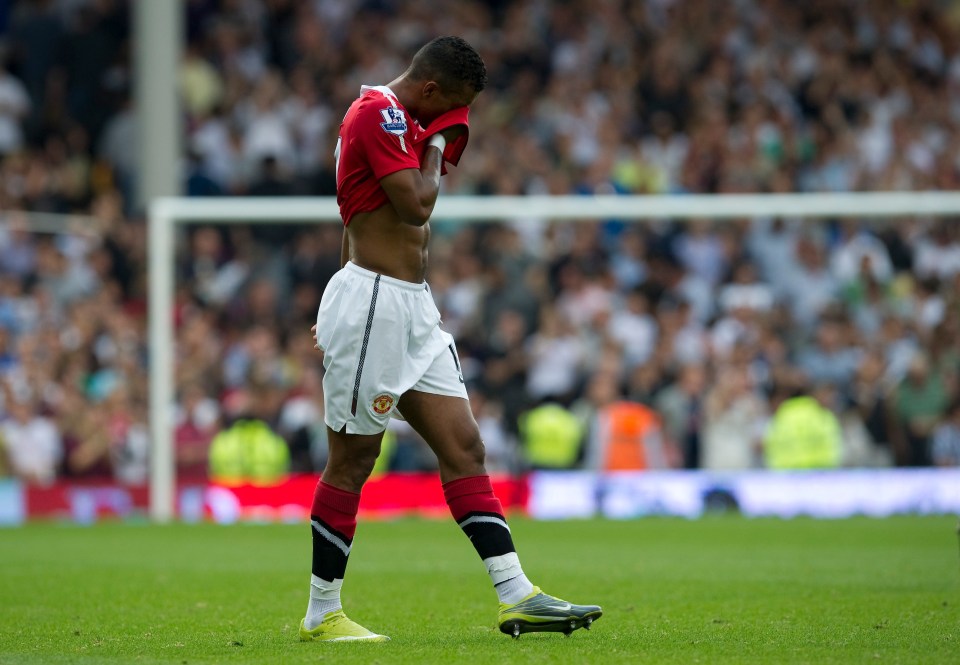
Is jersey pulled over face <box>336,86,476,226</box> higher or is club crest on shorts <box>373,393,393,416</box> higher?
jersey pulled over face <box>336,86,476,226</box>

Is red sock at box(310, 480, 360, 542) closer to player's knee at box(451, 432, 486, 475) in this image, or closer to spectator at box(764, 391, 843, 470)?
player's knee at box(451, 432, 486, 475)

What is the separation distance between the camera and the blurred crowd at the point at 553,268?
16500 millimetres

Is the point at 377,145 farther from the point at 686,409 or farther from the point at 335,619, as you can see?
the point at 686,409

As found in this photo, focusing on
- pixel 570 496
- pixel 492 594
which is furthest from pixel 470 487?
pixel 570 496

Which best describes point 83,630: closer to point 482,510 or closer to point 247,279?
point 482,510

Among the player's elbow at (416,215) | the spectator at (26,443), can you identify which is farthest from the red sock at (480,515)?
the spectator at (26,443)

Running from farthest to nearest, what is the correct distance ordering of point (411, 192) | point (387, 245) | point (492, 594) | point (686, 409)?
point (686, 409) < point (492, 594) < point (387, 245) < point (411, 192)

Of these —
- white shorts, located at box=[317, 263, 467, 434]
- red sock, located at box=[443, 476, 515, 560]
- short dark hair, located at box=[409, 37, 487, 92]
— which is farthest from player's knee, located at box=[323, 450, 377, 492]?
short dark hair, located at box=[409, 37, 487, 92]

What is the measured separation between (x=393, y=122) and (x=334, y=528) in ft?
5.28

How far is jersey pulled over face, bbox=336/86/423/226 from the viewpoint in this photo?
5832 mm

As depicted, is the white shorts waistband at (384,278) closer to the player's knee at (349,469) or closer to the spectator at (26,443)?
the player's knee at (349,469)

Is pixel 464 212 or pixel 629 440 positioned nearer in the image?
pixel 629 440

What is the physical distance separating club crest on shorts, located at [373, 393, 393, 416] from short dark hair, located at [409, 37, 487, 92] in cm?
123

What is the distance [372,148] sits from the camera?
19.2ft
